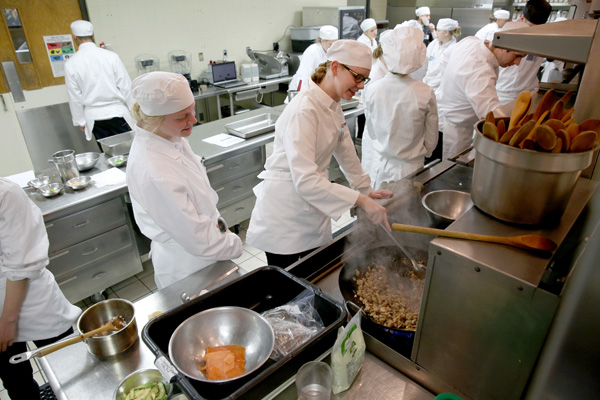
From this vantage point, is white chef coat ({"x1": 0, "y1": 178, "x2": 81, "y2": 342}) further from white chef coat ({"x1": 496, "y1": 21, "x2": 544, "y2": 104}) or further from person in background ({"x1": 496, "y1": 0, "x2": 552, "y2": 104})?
white chef coat ({"x1": 496, "y1": 21, "x2": 544, "y2": 104})

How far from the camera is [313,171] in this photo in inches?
68.7

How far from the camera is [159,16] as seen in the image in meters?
5.25

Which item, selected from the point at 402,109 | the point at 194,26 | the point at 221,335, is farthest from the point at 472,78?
the point at 194,26

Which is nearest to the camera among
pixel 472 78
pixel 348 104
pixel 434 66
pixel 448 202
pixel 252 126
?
pixel 448 202

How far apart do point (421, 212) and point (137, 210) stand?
4.49 ft

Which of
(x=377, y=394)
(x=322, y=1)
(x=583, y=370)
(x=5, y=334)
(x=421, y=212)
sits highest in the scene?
(x=322, y=1)

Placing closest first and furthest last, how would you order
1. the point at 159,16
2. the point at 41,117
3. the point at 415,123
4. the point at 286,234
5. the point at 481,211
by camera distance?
1. the point at 481,211
2. the point at 286,234
3. the point at 415,123
4. the point at 41,117
5. the point at 159,16

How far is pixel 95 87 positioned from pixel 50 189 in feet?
6.88

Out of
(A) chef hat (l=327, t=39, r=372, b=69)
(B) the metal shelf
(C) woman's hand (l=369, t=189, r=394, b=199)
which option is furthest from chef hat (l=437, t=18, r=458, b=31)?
(B) the metal shelf

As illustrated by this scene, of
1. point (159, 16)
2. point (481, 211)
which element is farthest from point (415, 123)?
point (159, 16)

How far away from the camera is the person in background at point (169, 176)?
1.58m

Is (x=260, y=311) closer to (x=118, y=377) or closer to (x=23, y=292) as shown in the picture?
(x=118, y=377)

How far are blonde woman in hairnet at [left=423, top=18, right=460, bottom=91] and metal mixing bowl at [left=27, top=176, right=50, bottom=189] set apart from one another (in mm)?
4762

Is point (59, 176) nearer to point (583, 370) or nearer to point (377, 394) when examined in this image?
point (377, 394)
